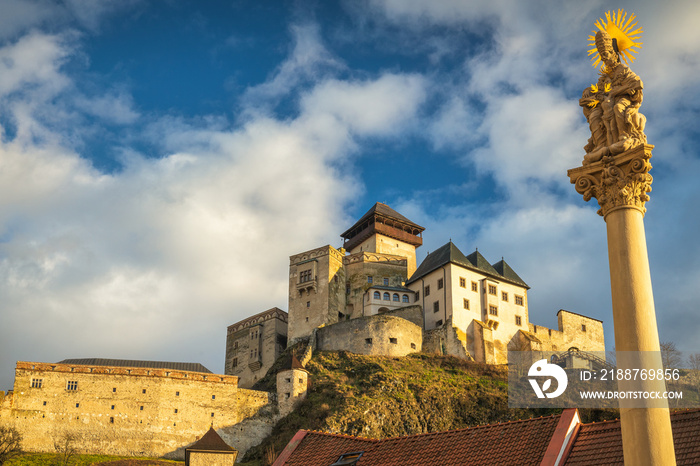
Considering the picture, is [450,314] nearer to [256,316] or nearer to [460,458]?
[256,316]

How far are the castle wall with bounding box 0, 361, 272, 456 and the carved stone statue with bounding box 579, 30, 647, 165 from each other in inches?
2439

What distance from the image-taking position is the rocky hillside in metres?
67.8

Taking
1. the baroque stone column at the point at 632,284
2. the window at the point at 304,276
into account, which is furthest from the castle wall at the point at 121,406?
the baroque stone column at the point at 632,284

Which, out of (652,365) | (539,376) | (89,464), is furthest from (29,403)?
(652,365)

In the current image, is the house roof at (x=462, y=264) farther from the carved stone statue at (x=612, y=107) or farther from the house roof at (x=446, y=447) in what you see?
the carved stone statue at (x=612, y=107)

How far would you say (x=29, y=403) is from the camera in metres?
71.5

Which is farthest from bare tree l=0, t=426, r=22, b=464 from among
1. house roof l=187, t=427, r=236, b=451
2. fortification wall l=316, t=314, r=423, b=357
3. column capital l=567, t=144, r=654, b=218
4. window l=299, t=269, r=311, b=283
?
column capital l=567, t=144, r=654, b=218

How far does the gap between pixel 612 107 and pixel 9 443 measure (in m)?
64.9

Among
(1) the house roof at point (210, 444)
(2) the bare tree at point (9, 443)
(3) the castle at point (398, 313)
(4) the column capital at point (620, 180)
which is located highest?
(3) the castle at point (398, 313)

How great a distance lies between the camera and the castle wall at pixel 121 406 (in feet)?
232

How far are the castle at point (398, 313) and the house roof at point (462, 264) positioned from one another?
163mm

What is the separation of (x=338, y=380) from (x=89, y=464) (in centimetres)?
2316

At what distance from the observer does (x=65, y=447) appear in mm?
69125

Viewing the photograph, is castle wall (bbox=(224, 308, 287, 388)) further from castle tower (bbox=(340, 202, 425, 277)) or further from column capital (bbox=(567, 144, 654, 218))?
column capital (bbox=(567, 144, 654, 218))
